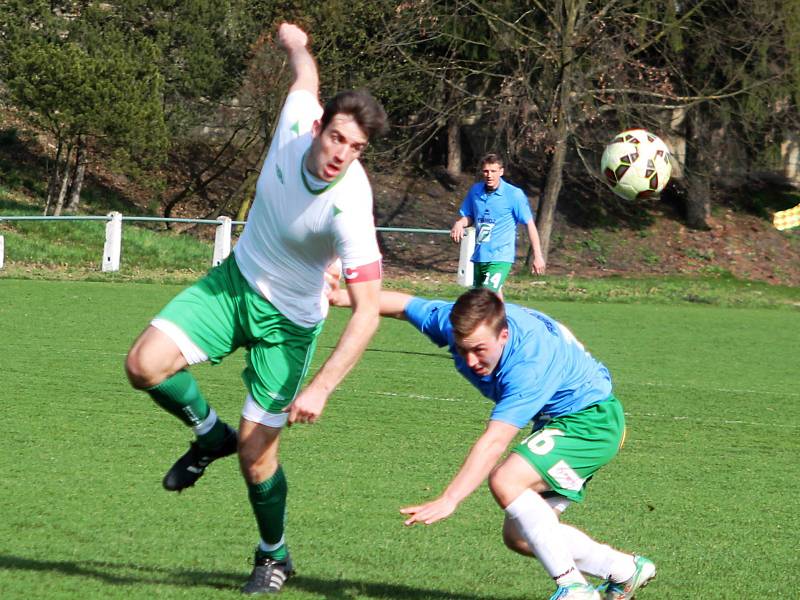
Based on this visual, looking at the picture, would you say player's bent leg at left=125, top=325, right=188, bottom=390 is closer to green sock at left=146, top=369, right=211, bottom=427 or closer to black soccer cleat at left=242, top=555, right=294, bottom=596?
green sock at left=146, top=369, right=211, bottom=427

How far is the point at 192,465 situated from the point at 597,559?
68.2 inches

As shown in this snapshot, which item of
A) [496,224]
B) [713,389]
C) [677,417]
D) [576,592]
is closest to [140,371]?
[576,592]

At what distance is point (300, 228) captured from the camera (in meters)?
4.55

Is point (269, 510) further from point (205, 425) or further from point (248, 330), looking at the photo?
point (248, 330)

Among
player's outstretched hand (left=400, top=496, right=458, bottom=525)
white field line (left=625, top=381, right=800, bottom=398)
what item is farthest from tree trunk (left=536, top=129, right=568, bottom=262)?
player's outstretched hand (left=400, top=496, right=458, bottom=525)

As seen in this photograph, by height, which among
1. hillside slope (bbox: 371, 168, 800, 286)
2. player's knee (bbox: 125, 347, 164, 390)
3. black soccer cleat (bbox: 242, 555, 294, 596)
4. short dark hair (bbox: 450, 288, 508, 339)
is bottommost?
hillside slope (bbox: 371, 168, 800, 286)

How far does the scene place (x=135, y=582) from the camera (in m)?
4.71

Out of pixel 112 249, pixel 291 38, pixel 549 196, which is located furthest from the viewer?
pixel 549 196

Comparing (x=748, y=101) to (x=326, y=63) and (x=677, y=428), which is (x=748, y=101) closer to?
(x=326, y=63)

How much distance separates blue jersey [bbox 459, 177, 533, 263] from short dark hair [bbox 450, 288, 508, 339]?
8.42m

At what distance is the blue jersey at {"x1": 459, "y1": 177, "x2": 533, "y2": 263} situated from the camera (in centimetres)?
1262

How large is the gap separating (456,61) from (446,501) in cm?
2399

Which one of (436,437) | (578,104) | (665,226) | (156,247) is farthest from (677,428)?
(665,226)

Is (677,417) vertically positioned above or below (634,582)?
below
